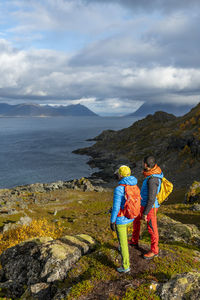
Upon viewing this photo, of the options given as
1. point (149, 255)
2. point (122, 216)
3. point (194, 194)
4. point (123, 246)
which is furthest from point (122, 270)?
point (194, 194)

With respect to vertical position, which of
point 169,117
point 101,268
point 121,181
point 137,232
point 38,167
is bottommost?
point 38,167

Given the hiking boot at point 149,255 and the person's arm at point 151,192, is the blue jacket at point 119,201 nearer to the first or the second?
the person's arm at point 151,192

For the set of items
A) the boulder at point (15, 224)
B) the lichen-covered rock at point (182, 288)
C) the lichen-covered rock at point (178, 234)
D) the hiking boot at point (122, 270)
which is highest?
the lichen-covered rock at point (182, 288)

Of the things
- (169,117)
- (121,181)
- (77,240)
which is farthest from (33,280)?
(169,117)

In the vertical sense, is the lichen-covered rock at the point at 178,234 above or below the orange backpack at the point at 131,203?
below

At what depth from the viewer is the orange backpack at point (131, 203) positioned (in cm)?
654

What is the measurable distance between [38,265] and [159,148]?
81022mm

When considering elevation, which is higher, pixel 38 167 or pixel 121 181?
pixel 121 181

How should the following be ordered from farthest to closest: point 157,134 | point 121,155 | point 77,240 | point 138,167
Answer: point 157,134, point 121,155, point 138,167, point 77,240

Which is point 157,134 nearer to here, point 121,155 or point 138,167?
point 121,155

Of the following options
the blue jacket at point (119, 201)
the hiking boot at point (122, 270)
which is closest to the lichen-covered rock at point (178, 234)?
the hiking boot at point (122, 270)

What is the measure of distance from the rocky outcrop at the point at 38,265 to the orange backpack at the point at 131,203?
9.65ft

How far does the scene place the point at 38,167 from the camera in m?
88.2

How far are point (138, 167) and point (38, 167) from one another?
43.0 metres
